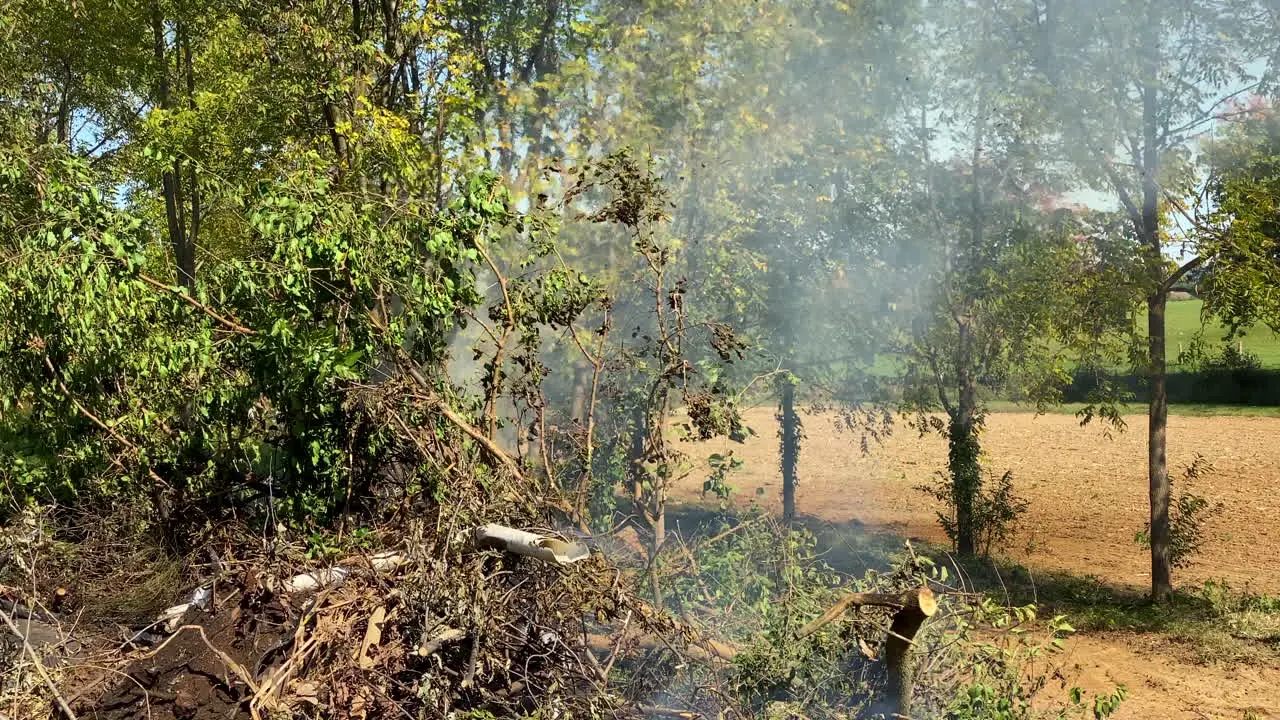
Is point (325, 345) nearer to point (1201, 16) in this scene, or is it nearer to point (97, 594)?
point (97, 594)

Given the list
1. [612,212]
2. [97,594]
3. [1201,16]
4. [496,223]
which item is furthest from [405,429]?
[1201,16]

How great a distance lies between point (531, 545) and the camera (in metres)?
4.17

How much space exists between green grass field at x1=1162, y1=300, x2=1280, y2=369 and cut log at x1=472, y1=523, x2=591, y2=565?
21007 millimetres

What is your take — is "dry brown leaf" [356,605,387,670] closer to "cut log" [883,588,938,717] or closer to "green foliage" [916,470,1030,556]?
"cut log" [883,588,938,717]

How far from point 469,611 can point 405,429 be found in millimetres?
1243

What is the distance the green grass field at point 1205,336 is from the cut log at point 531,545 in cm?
2101

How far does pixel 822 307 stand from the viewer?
1274cm

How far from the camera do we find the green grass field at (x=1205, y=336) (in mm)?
25797

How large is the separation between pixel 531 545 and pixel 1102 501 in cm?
1406

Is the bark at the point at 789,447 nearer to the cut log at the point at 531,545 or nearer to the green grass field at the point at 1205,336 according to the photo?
the cut log at the point at 531,545

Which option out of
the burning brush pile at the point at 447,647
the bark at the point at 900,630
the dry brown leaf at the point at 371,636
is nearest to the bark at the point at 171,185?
the burning brush pile at the point at 447,647

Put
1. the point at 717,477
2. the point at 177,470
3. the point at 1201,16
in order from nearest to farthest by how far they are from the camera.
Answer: the point at 177,470 → the point at 717,477 → the point at 1201,16

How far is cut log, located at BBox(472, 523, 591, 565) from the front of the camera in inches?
162

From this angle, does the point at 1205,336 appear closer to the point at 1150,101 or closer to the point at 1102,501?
the point at 1102,501
